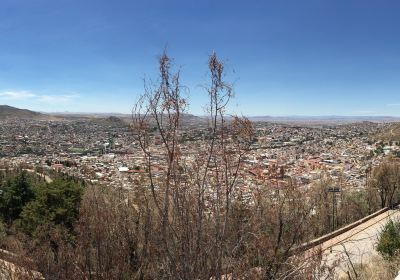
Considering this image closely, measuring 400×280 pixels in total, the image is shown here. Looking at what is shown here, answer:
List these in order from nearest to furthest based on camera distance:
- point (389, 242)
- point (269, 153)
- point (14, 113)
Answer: point (389, 242) < point (269, 153) < point (14, 113)

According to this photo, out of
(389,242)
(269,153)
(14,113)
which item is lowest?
(389,242)

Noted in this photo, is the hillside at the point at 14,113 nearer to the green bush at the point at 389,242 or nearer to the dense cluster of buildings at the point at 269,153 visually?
the dense cluster of buildings at the point at 269,153

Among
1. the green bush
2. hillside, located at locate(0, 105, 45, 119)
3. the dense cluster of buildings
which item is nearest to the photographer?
the green bush

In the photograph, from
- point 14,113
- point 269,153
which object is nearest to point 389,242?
point 269,153

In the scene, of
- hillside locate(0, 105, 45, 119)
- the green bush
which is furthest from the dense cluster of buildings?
hillside locate(0, 105, 45, 119)

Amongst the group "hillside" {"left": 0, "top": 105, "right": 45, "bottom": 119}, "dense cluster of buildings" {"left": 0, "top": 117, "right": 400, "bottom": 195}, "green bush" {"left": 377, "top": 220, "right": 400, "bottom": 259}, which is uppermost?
"hillside" {"left": 0, "top": 105, "right": 45, "bottom": 119}

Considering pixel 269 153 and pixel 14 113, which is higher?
pixel 14 113

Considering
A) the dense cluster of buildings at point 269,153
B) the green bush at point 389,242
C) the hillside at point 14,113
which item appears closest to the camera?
the green bush at point 389,242

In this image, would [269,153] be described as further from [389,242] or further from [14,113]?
[14,113]

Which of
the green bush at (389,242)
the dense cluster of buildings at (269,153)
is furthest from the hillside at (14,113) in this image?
the green bush at (389,242)

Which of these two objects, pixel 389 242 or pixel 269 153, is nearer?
pixel 389 242

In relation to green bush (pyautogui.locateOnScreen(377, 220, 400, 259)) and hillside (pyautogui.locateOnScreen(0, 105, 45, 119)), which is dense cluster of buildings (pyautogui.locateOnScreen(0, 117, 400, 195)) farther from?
hillside (pyautogui.locateOnScreen(0, 105, 45, 119))
